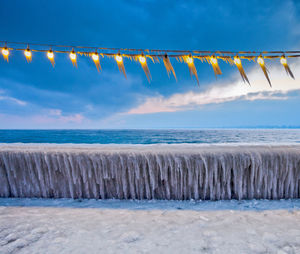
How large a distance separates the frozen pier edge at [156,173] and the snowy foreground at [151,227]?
0.17m

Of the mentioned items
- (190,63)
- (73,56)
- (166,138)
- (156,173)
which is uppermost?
(73,56)

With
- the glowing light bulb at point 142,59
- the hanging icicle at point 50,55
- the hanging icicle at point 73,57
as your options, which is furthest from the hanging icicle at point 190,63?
the hanging icicle at point 50,55

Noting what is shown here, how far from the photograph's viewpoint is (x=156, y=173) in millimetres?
2443

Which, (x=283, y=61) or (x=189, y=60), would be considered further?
(x=283, y=61)

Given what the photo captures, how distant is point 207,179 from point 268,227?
0.85 m

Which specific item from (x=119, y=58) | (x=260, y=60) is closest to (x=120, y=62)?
(x=119, y=58)

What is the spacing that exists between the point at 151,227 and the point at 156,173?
808 millimetres

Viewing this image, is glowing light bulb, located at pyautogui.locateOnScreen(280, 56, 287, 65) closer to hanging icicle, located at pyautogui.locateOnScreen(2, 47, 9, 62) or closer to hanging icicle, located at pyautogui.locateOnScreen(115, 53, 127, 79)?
hanging icicle, located at pyautogui.locateOnScreen(115, 53, 127, 79)

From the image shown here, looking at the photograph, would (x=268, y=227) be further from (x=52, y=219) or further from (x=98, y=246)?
(x=52, y=219)

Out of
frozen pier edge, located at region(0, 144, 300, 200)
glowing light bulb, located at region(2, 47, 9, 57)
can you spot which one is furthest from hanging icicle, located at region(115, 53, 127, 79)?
glowing light bulb, located at region(2, 47, 9, 57)

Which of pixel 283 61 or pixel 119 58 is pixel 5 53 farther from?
pixel 283 61

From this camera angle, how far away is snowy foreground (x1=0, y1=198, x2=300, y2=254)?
1437 millimetres

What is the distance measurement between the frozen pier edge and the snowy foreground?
0.55 ft

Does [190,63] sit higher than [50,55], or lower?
lower
